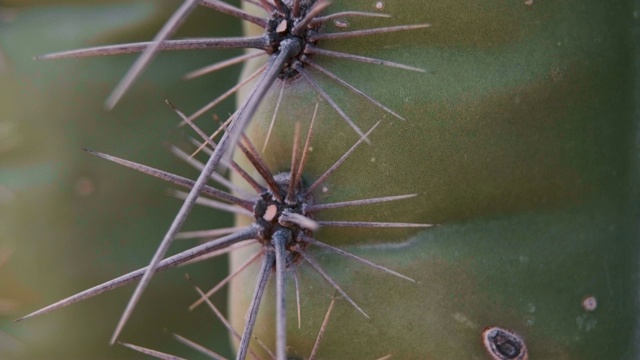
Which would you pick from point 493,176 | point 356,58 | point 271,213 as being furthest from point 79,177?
point 493,176

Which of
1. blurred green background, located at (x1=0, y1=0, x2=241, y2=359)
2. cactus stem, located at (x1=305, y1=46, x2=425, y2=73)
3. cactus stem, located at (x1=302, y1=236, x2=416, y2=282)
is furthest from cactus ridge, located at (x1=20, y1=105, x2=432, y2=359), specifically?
blurred green background, located at (x1=0, y1=0, x2=241, y2=359)

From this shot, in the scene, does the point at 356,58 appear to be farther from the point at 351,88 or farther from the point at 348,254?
the point at 348,254

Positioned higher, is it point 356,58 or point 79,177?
point 79,177

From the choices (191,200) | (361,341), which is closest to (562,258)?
(361,341)

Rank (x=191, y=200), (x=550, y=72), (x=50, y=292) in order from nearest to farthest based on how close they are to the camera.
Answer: (x=191, y=200) < (x=550, y=72) < (x=50, y=292)

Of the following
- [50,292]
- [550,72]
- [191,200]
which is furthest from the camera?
[50,292]

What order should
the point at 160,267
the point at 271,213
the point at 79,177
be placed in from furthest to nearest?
the point at 79,177
the point at 271,213
the point at 160,267

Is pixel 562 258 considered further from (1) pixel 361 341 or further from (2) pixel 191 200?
(2) pixel 191 200
